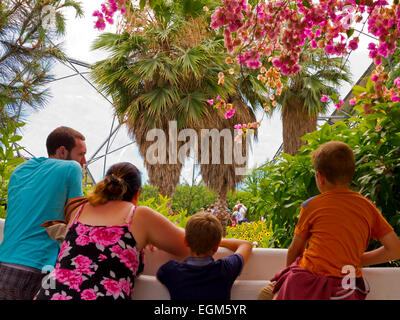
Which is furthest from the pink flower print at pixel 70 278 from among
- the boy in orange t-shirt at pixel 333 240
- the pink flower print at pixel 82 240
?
the boy in orange t-shirt at pixel 333 240

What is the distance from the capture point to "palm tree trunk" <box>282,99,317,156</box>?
12172mm

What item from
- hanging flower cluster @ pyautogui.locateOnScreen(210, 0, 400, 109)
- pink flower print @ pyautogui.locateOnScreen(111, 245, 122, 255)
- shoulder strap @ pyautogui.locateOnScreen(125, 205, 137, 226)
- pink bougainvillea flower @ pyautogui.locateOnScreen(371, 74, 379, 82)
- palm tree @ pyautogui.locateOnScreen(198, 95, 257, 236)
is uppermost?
palm tree @ pyautogui.locateOnScreen(198, 95, 257, 236)

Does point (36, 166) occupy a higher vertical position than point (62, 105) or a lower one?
lower

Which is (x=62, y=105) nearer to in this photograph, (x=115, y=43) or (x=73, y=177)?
(x=115, y=43)

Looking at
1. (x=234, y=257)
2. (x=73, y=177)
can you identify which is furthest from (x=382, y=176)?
(x=73, y=177)

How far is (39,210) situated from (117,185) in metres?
0.43

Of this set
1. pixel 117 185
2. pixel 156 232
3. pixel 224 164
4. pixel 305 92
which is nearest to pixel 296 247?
pixel 156 232

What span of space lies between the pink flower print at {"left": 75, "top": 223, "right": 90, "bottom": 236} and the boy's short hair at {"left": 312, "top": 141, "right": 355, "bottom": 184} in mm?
1020

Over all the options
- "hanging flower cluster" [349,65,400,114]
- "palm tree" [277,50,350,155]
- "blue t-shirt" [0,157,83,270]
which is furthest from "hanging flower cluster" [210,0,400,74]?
"palm tree" [277,50,350,155]

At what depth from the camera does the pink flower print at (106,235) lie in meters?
1.72

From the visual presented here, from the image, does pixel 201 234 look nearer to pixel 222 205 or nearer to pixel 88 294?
pixel 88 294

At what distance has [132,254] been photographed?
1.74m

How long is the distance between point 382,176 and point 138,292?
1.54 metres

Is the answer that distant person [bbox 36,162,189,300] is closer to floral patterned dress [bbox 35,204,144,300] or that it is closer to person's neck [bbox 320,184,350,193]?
floral patterned dress [bbox 35,204,144,300]
